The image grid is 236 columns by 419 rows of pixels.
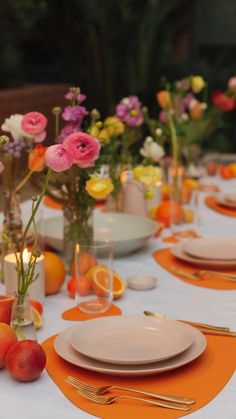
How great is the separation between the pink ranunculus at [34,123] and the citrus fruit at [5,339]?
1.92ft

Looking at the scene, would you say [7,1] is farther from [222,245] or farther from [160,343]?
[160,343]

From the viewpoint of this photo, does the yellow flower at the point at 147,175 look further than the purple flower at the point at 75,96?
Yes

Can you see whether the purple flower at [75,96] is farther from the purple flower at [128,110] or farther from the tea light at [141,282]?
the purple flower at [128,110]

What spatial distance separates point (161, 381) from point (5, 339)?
24 cm

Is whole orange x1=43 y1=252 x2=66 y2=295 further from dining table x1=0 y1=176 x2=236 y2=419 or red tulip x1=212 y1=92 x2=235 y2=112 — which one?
red tulip x1=212 y1=92 x2=235 y2=112

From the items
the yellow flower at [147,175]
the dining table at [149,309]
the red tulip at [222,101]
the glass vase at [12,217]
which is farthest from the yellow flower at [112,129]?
the red tulip at [222,101]

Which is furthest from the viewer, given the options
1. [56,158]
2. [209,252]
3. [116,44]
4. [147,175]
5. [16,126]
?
[116,44]

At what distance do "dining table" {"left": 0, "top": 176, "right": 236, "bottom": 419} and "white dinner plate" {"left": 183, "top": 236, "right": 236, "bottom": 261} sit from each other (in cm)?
9

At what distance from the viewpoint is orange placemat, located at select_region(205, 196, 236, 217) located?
2.43 meters

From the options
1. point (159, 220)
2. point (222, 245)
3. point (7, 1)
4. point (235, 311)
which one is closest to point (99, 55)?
point (7, 1)

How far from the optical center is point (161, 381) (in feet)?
3.84

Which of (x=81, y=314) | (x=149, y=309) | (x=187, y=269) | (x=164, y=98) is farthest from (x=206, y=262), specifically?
(x=164, y=98)

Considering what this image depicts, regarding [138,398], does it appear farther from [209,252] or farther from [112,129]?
[112,129]

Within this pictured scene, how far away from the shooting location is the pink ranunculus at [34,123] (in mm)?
1670
